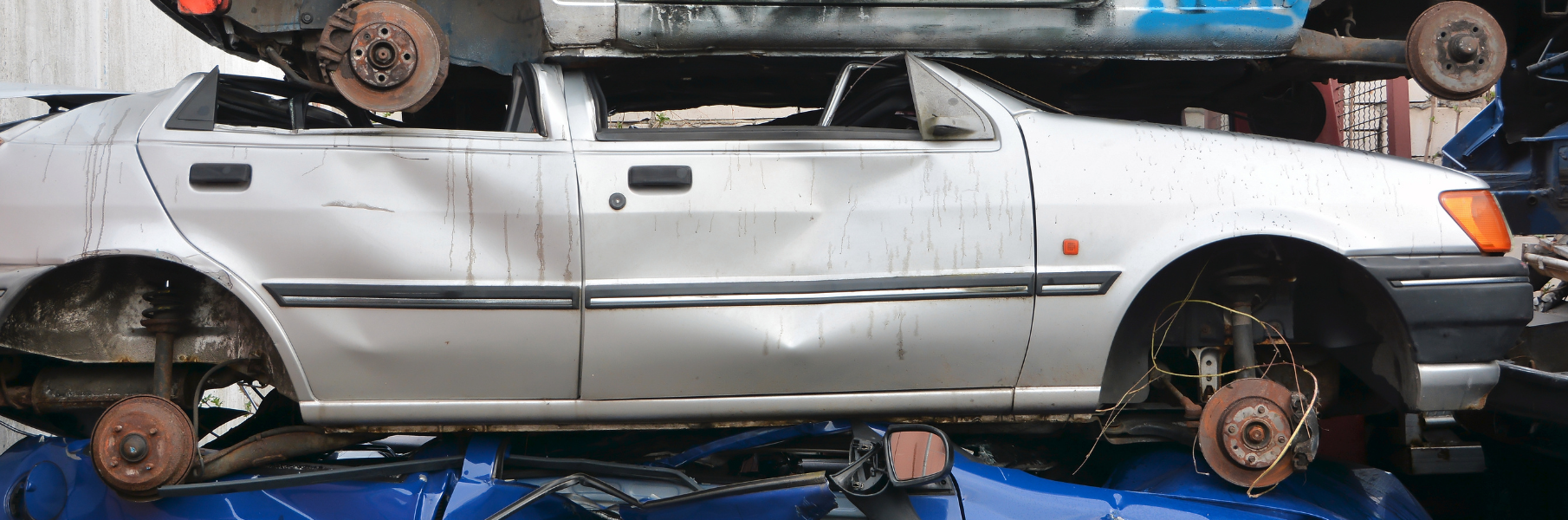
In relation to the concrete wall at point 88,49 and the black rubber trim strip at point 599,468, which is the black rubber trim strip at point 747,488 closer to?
the black rubber trim strip at point 599,468

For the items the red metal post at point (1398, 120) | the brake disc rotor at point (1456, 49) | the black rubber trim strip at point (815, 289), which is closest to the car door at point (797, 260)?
the black rubber trim strip at point (815, 289)

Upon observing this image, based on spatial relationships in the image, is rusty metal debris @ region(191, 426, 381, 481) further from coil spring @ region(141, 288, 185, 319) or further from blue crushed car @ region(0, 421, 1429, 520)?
coil spring @ region(141, 288, 185, 319)

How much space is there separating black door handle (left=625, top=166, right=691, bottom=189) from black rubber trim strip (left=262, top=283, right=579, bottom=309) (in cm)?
32

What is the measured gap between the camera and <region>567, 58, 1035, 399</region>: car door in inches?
90.6

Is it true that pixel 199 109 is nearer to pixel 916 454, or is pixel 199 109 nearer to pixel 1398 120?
pixel 916 454

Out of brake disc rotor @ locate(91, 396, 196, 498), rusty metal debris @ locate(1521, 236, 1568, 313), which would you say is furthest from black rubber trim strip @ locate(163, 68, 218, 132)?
rusty metal debris @ locate(1521, 236, 1568, 313)

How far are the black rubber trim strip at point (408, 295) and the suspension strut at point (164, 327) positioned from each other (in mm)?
362

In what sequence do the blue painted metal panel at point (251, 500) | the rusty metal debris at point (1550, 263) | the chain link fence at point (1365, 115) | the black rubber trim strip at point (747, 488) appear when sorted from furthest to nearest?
the chain link fence at point (1365, 115) → the rusty metal debris at point (1550, 263) → the blue painted metal panel at point (251, 500) → the black rubber trim strip at point (747, 488)

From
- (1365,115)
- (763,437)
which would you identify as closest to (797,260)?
(763,437)

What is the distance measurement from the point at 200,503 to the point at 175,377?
0.43 meters

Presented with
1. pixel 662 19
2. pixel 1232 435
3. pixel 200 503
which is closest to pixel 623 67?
pixel 662 19

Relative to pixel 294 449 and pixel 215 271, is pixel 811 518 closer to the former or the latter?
pixel 294 449

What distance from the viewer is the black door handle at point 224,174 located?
7.41 ft

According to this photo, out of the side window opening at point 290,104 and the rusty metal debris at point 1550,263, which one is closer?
the side window opening at point 290,104
